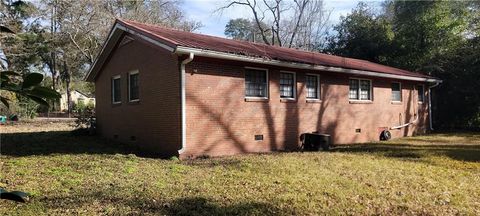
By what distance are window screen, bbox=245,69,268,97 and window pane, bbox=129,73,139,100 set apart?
4143mm

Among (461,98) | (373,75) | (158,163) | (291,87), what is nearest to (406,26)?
(461,98)

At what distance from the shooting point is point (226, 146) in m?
13.3

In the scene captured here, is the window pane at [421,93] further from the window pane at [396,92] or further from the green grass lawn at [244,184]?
the green grass lawn at [244,184]

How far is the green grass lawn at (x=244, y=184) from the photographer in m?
6.66

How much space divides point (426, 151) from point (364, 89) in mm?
5344

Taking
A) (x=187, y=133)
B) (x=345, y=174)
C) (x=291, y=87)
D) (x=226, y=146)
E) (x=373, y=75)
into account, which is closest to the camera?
(x=345, y=174)

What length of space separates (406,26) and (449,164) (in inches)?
666

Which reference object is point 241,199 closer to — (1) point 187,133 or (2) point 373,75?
(1) point 187,133

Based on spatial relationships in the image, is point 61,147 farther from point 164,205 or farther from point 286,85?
point 164,205

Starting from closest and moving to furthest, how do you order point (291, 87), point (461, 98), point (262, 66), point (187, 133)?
point (187, 133), point (262, 66), point (291, 87), point (461, 98)

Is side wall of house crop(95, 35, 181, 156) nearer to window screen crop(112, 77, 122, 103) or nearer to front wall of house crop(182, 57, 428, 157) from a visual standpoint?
window screen crop(112, 77, 122, 103)

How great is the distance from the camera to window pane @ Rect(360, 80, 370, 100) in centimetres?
1880

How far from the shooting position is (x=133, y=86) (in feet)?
51.0

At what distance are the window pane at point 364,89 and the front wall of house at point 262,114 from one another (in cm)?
34
